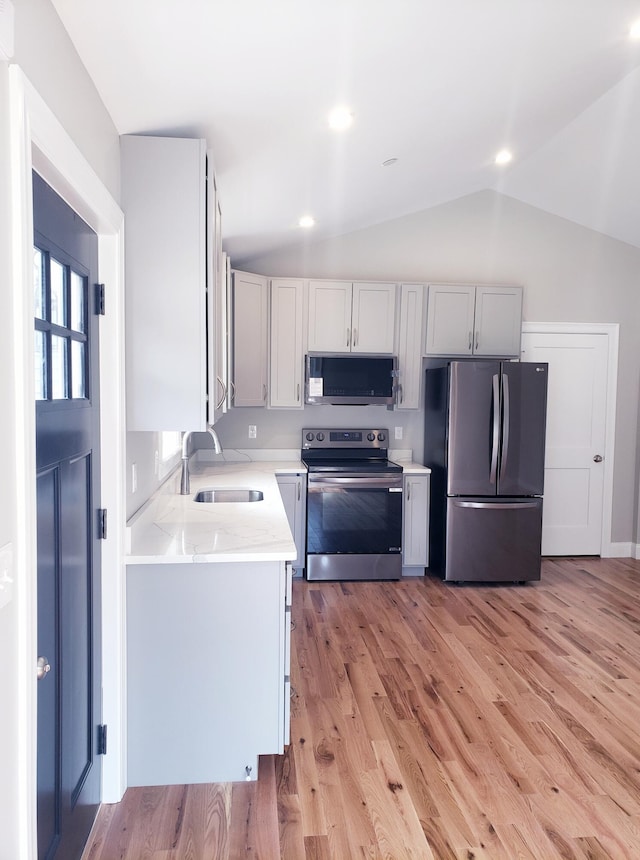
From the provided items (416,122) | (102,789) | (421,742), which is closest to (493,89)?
(416,122)

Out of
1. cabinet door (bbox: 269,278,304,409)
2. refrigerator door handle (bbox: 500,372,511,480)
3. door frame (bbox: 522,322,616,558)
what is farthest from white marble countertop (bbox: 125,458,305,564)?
door frame (bbox: 522,322,616,558)

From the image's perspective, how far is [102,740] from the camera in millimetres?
1986

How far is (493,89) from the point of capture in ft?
8.68

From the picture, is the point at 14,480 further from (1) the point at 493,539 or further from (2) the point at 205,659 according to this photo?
(1) the point at 493,539

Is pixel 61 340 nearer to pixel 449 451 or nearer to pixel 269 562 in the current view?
pixel 269 562

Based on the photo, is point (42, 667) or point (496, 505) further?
point (496, 505)

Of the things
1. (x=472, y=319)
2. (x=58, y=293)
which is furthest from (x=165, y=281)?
(x=472, y=319)

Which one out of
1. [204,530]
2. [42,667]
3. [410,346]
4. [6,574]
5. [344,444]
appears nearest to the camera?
[6,574]

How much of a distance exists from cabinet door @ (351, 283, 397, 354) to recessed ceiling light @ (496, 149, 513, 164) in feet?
3.65

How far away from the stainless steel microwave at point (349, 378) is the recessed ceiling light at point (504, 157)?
1529mm

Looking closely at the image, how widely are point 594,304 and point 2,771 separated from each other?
5.21 metres

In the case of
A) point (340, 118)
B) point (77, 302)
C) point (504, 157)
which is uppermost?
point (504, 157)

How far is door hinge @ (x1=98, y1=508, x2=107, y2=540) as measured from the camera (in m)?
1.94

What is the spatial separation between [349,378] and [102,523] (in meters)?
2.84
